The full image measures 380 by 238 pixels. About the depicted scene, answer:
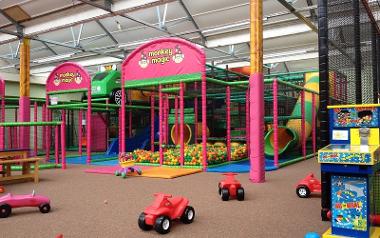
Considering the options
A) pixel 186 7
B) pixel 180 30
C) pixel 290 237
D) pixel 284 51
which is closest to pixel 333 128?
pixel 290 237

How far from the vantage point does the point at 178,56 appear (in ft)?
31.2

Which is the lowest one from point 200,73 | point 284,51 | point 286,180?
point 286,180

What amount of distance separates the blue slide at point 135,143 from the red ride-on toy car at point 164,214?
9.91 m

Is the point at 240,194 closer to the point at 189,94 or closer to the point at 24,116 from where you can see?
the point at 189,94

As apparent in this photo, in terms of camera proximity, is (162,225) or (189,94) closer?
(162,225)

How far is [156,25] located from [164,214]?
10.7 metres

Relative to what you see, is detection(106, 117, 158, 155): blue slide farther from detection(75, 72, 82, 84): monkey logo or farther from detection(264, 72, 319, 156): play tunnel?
detection(264, 72, 319, 156): play tunnel

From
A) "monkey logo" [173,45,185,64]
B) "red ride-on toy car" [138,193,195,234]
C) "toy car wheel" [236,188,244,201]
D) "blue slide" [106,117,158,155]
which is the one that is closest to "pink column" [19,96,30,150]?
"blue slide" [106,117,158,155]

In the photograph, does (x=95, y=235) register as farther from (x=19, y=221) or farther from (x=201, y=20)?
(x=201, y=20)

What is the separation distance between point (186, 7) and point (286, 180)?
7.82m

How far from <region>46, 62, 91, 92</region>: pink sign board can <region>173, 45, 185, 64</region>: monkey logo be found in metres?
3.14

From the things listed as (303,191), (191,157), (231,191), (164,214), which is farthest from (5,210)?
(191,157)

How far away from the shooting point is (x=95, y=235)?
3.74 m

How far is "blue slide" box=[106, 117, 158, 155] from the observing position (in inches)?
555
